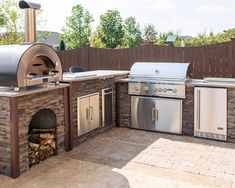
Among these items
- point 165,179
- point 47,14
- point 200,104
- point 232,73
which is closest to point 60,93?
point 165,179

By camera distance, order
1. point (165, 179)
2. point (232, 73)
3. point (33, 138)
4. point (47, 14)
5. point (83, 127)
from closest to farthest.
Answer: point (165, 179) < point (33, 138) < point (83, 127) < point (232, 73) < point (47, 14)

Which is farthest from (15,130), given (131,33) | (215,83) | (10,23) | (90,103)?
(131,33)

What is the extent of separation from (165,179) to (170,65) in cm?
274

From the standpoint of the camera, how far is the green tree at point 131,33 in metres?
20.2

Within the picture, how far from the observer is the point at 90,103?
5.52 meters

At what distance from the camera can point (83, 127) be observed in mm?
5340

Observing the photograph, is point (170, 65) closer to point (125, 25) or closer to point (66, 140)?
point (66, 140)

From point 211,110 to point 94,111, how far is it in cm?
204

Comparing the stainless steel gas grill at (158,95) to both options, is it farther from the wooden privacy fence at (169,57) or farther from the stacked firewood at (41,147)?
the stacked firewood at (41,147)

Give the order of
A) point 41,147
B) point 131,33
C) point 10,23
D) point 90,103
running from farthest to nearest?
point 131,33, point 10,23, point 90,103, point 41,147

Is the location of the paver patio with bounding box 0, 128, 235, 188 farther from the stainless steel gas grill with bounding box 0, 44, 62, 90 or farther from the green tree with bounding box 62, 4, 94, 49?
the green tree with bounding box 62, 4, 94, 49

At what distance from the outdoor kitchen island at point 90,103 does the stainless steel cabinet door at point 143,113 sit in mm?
435

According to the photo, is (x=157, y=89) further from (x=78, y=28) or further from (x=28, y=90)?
(x=78, y=28)

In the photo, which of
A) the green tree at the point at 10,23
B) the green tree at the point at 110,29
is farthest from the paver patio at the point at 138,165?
the green tree at the point at 110,29
